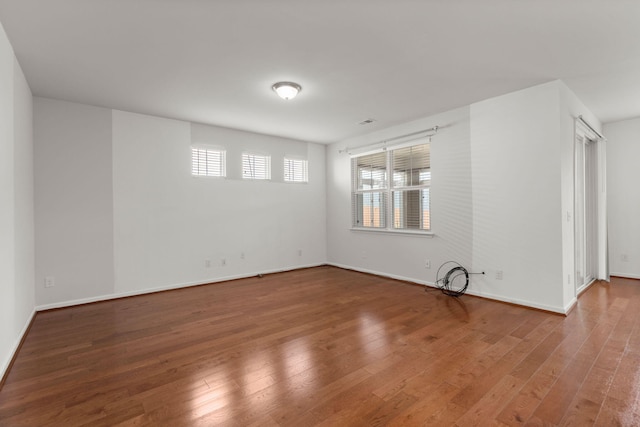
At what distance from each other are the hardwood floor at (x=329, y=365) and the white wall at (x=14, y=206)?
27 centimetres

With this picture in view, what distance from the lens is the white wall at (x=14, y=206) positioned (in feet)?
7.54

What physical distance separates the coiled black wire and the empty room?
0.03 m

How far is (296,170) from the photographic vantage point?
617cm

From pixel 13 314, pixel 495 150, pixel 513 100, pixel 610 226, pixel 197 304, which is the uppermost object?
pixel 513 100

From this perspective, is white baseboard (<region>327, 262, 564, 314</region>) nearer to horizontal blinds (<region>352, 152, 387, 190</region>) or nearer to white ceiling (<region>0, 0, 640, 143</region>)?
horizontal blinds (<region>352, 152, 387, 190</region>)

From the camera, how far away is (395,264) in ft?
17.0

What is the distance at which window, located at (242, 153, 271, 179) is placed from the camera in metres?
5.46

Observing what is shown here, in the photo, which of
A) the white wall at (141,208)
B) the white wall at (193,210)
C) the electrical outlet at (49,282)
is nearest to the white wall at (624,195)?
the white wall at (193,210)

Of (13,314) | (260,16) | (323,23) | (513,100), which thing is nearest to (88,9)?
(260,16)

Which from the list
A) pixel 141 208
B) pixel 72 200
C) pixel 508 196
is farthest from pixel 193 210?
pixel 508 196

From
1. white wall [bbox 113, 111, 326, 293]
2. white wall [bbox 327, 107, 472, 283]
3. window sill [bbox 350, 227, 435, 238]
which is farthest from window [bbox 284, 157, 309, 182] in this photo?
window sill [bbox 350, 227, 435, 238]

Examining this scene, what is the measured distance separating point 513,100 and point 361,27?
8.09ft

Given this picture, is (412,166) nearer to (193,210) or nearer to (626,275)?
(193,210)

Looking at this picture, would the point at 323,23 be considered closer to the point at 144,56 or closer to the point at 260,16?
the point at 260,16
